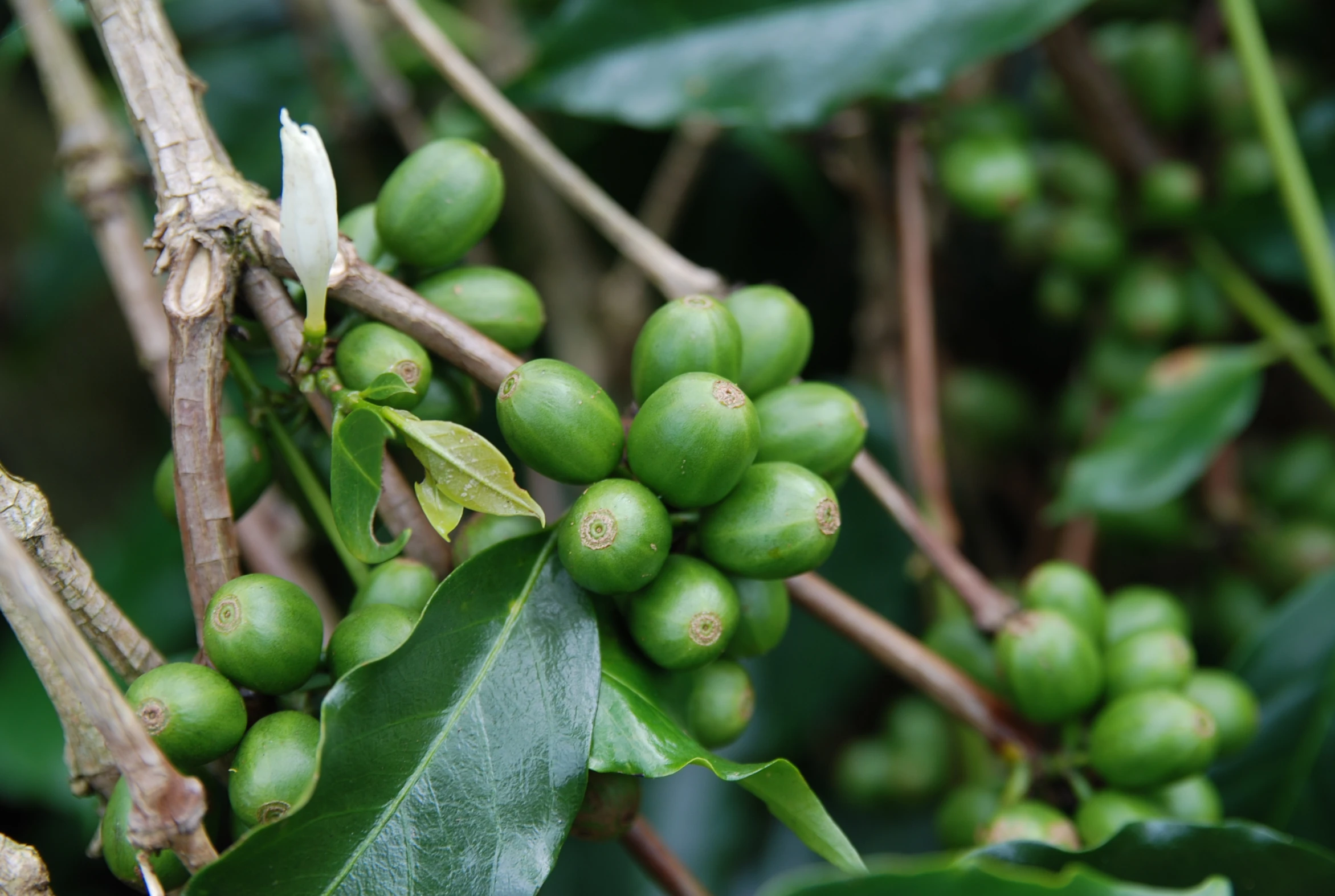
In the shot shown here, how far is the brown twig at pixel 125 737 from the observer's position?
527mm

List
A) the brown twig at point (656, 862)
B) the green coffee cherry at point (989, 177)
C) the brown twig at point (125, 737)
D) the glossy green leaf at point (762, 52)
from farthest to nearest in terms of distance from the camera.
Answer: the green coffee cherry at point (989, 177) < the glossy green leaf at point (762, 52) < the brown twig at point (656, 862) < the brown twig at point (125, 737)

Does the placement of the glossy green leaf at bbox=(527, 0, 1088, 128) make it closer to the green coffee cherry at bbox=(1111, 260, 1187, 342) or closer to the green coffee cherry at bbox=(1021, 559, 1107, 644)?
the green coffee cherry at bbox=(1111, 260, 1187, 342)

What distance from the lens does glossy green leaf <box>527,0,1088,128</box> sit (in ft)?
3.94

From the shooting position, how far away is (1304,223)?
1.24m

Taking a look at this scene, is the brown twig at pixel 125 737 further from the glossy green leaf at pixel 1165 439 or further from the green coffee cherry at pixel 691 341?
the glossy green leaf at pixel 1165 439

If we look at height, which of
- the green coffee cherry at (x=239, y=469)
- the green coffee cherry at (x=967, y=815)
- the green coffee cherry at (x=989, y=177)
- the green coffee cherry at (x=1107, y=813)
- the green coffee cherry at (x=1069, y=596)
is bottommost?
the green coffee cherry at (x=967, y=815)

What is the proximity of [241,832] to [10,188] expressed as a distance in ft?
6.03

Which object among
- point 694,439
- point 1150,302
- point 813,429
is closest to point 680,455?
point 694,439

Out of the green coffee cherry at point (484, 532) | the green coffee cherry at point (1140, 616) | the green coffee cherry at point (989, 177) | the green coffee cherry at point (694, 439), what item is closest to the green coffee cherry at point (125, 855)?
the green coffee cherry at point (484, 532)

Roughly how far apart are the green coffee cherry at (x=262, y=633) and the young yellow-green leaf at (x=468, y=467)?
0.12 meters

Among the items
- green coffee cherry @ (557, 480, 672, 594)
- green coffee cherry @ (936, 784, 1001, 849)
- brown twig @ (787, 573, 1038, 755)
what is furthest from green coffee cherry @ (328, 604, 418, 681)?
green coffee cherry @ (936, 784, 1001, 849)

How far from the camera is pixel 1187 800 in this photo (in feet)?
3.09

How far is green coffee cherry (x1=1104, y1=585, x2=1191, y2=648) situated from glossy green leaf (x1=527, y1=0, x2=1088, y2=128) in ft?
2.02

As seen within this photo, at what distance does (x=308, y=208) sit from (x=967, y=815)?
0.87m
